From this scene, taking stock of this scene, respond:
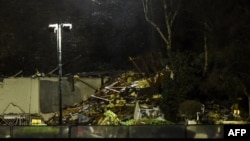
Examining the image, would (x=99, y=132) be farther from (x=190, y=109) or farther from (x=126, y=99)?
(x=126, y=99)

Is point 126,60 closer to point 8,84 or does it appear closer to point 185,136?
point 8,84

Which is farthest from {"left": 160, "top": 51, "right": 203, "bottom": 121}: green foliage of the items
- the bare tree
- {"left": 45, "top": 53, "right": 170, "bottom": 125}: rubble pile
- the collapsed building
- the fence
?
the fence

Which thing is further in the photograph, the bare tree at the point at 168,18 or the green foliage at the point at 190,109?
the bare tree at the point at 168,18

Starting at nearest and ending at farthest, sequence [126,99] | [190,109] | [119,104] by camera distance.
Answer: [190,109] → [119,104] → [126,99]

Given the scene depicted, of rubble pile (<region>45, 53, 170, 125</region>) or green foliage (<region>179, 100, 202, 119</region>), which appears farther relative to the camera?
rubble pile (<region>45, 53, 170, 125</region>)

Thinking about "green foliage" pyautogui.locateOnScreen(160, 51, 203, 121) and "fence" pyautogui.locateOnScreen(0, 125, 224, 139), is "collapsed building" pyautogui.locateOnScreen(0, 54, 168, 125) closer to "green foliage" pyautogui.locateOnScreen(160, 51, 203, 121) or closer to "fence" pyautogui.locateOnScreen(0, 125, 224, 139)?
"green foliage" pyautogui.locateOnScreen(160, 51, 203, 121)

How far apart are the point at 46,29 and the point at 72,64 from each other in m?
3.09

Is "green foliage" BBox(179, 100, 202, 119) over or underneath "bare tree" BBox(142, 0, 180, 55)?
underneath

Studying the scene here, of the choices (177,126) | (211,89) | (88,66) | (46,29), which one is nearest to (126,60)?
(88,66)

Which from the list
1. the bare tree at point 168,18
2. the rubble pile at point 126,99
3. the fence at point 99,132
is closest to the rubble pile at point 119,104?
the rubble pile at point 126,99

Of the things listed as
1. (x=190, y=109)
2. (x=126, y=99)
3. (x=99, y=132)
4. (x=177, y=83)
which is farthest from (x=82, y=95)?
(x=99, y=132)

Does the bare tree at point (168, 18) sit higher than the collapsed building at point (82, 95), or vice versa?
the bare tree at point (168, 18)

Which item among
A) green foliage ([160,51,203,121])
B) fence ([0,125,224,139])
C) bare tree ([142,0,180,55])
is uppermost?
bare tree ([142,0,180,55])

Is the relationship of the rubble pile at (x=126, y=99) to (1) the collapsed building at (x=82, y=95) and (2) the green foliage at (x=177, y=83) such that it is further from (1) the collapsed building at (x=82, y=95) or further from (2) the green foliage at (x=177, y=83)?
(2) the green foliage at (x=177, y=83)
